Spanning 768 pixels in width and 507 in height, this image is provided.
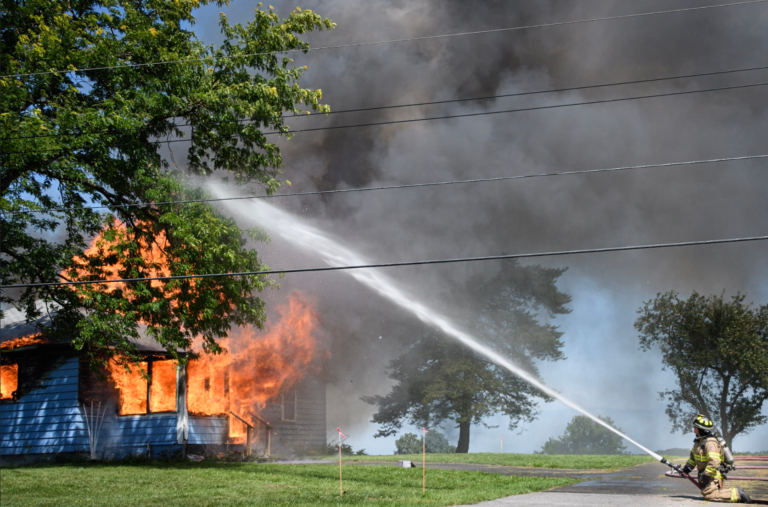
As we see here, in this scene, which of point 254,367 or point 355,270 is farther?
point 355,270

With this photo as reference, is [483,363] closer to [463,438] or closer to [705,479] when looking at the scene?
[463,438]

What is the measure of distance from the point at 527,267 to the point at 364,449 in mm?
14478

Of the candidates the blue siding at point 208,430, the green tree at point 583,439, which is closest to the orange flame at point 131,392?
the blue siding at point 208,430

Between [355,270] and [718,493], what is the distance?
74.5 ft

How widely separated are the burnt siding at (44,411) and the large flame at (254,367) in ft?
12.2

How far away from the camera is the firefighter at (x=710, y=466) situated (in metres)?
10.1

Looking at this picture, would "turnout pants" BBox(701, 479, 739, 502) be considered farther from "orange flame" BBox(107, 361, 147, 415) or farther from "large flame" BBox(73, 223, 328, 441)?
"orange flame" BBox(107, 361, 147, 415)

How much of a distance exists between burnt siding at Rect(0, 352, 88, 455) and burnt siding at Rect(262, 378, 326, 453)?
7.28 meters

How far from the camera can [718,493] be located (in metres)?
10.2

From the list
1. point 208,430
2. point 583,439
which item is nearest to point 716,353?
point 208,430

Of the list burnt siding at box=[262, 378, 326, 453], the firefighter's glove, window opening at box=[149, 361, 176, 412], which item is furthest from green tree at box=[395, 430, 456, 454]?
the firefighter's glove

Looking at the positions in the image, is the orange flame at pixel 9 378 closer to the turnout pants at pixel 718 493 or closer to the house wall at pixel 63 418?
the house wall at pixel 63 418

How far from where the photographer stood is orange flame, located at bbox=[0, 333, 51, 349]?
65.8ft

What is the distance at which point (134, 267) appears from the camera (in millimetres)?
17062
